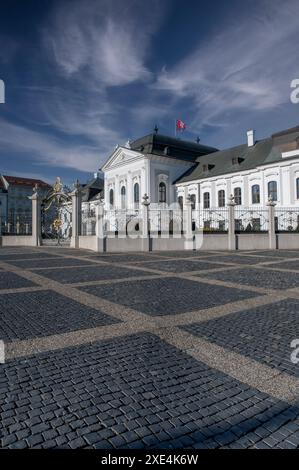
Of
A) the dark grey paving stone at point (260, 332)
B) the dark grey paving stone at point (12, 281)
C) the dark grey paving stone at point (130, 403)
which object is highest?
the dark grey paving stone at point (12, 281)

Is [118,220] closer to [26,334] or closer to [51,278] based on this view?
[51,278]

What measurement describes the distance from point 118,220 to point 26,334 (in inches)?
551

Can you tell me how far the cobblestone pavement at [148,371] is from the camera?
2.08m

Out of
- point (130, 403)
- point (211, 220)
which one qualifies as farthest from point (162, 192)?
point (130, 403)

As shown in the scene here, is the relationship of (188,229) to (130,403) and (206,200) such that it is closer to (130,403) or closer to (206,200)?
(130,403)

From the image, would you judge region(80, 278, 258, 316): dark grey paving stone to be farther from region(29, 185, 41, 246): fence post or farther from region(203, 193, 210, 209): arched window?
region(203, 193, 210, 209): arched window

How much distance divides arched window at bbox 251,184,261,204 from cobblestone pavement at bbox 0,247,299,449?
1278 inches

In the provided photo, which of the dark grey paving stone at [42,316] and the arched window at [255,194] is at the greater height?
the arched window at [255,194]

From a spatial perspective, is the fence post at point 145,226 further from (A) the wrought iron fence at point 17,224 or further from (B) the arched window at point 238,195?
(B) the arched window at point 238,195

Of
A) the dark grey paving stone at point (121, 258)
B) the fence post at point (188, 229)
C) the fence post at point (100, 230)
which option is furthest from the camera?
Answer: the fence post at point (188, 229)

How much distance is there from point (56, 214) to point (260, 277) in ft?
54.7

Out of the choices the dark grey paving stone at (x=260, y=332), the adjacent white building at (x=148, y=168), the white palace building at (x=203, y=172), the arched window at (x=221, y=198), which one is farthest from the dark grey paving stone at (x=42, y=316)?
the adjacent white building at (x=148, y=168)

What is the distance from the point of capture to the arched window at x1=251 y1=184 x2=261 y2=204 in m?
36.3

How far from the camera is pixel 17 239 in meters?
21.7
